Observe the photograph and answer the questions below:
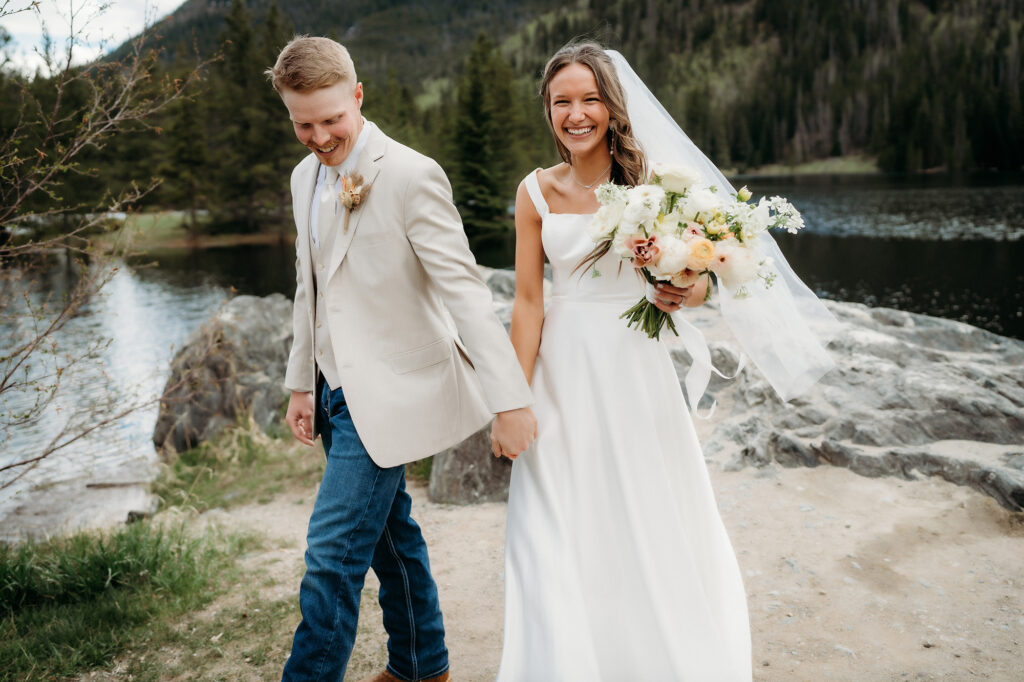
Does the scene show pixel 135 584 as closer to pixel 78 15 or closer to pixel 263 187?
pixel 78 15

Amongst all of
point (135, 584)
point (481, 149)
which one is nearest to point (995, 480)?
point (135, 584)

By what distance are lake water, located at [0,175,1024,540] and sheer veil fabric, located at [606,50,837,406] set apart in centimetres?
583

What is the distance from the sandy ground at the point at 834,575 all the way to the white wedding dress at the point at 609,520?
77 cm

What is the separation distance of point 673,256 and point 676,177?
34 centimetres

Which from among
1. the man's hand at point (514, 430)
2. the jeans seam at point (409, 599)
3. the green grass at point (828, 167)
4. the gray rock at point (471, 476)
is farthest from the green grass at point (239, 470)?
the green grass at point (828, 167)

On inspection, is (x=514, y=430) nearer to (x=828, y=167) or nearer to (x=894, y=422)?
(x=894, y=422)

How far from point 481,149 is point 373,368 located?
36.1 metres

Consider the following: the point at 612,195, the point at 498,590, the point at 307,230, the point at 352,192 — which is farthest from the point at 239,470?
the point at 612,195

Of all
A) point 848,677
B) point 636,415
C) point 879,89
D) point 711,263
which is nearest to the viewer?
point 711,263

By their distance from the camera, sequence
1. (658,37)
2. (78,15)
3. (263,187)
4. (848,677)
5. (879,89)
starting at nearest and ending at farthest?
(848,677)
(78,15)
(263,187)
(879,89)
(658,37)

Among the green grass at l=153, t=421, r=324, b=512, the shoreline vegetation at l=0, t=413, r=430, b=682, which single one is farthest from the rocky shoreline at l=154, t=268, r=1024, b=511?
the shoreline vegetation at l=0, t=413, r=430, b=682

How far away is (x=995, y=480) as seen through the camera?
479 centimetres

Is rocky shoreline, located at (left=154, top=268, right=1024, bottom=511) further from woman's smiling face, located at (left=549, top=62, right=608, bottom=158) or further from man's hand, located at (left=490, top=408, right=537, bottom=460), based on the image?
woman's smiling face, located at (left=549, top=62, right=608, bottom=158)

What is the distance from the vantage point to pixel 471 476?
5.61 m
